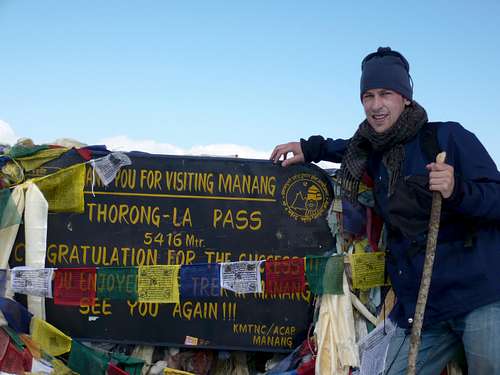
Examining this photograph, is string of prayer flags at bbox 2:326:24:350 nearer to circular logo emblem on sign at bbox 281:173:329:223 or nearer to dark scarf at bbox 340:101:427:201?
circular logo emblem on sign at bbox 281:173:329:223

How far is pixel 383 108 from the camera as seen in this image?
3.93 meters

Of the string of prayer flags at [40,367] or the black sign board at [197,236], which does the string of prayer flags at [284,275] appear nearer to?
the black sign board at [197,236]

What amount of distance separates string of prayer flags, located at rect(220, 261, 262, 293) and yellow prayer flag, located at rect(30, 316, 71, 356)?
1.16 m

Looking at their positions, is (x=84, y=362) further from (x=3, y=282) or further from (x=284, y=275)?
(x=284, y=275)

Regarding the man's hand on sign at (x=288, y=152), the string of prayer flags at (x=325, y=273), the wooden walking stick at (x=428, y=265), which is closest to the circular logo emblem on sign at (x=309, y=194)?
the man's hand on sign at (x=288, y=152)

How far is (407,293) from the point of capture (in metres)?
3.86

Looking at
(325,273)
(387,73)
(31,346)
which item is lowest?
(31,346)

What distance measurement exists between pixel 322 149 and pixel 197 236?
1.08 metres

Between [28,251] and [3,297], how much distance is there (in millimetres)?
349

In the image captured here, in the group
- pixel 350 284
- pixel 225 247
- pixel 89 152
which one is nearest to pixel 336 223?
pixel 350 284

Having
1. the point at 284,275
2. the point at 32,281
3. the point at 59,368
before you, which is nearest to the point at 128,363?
the point at 59,368

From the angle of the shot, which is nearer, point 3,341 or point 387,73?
point 387,73

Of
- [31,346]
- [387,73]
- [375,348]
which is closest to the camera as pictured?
[387,73]

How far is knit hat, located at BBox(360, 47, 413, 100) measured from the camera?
3957mm
